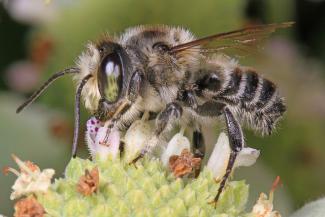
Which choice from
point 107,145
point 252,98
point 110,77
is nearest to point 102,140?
point 107,145

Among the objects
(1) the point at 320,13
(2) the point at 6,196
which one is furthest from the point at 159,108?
(1) the point at 320,13

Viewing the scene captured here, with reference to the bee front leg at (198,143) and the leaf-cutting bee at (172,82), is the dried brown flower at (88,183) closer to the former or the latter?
the leaf-cutting bee at (172,82)

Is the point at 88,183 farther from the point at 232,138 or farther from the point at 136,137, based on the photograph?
the point at 232,138

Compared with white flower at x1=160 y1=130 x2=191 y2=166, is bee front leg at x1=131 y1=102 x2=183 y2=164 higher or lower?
higher

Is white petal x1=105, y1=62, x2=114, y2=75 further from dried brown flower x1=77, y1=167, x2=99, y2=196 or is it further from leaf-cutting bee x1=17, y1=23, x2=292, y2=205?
dried brown flower x1=77, y1=167, x2=99, y2=196

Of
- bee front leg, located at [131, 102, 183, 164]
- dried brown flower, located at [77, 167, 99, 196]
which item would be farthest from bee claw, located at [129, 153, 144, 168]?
dried brown flower, located at [77, 167, 99, 196]

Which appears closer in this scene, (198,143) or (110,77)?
(110,77)
